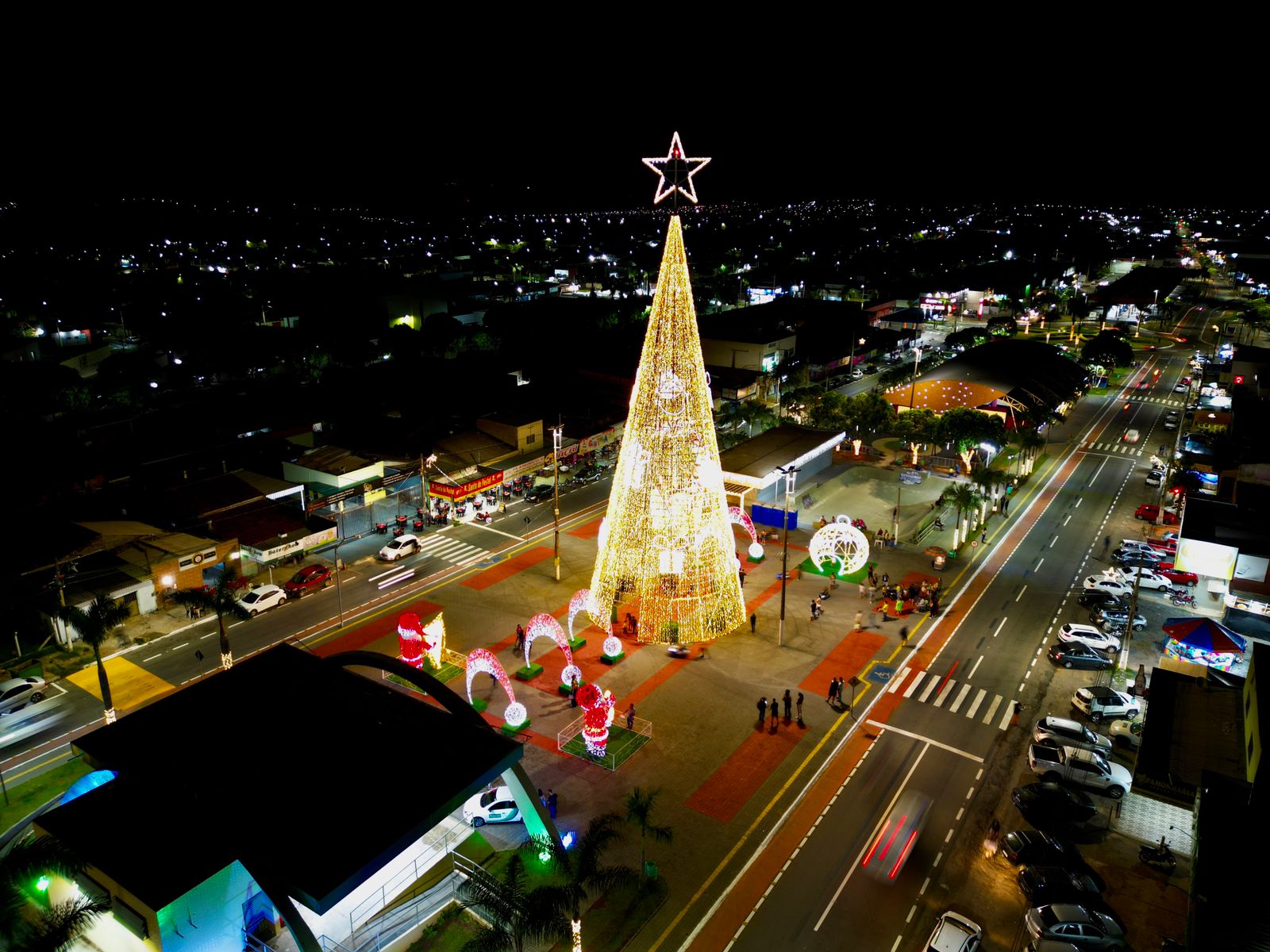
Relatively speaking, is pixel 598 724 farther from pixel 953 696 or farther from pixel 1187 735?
pixel 1187 735

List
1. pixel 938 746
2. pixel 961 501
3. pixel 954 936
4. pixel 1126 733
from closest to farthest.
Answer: pixel 954 936 < pixel 938 746 < pixel 1126 733 < pixel 961 501

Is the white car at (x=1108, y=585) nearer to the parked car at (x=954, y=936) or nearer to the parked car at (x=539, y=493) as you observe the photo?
the parked car at (x=954, y=936)

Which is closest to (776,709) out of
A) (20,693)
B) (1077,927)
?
(1077,927)

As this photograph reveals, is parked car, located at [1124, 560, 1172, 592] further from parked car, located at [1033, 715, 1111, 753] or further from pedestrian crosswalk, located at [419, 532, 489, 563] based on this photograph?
pedestrian crosswalk, located at [419, 532, 489, 563]

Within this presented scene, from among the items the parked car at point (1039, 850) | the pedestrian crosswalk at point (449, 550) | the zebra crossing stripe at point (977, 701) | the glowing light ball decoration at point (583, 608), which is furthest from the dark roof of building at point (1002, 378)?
the parked car at point (1039, 850)

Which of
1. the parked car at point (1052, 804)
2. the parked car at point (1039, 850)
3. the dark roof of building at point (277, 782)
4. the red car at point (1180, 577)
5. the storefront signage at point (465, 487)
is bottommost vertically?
the red car at point (1180, 577)

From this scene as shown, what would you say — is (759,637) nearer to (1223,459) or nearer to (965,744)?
(965,744)

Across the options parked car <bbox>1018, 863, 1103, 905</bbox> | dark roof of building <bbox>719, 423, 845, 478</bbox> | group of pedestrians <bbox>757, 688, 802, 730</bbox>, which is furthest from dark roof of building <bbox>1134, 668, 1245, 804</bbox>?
dark roof of building <bbox>719, 423, 845, 478</bbox>
